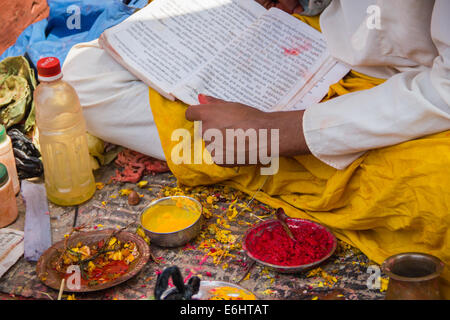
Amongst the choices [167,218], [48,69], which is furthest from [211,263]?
[48,69]

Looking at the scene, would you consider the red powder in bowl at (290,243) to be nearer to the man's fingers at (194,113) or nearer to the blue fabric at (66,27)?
the man's fingers at (194,113)

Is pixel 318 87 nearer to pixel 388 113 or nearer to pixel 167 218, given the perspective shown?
pixel 388 113

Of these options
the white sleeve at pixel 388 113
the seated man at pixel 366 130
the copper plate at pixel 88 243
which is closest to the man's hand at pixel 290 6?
the seated man at pixel 366 130

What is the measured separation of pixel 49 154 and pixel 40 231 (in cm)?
36

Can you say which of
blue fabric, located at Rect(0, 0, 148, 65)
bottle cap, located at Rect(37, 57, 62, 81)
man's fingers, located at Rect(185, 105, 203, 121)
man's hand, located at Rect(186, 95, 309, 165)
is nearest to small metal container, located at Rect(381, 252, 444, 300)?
man's hand, located at Rect(186, 95, 309, 165)

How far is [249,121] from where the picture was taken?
226 centimetres

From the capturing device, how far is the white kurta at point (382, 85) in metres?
1.90

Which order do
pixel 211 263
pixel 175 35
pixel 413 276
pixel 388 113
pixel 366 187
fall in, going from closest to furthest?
pixel 413 276 → pixel 388 113 → pixel 366 187 → pixel 211 263 → pixel 175 35

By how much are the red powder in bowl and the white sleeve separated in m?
0.29

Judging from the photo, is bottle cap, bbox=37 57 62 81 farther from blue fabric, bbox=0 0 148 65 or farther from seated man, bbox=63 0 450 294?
blue fabric, bbox=0 0 148 65

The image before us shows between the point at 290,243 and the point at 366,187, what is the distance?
14.3 inches

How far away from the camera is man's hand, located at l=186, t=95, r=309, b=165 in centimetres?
218

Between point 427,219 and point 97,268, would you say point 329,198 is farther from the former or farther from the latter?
point 97,268

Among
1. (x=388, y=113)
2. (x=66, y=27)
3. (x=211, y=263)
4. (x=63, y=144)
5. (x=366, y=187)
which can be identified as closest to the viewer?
(x=388, y=113)
